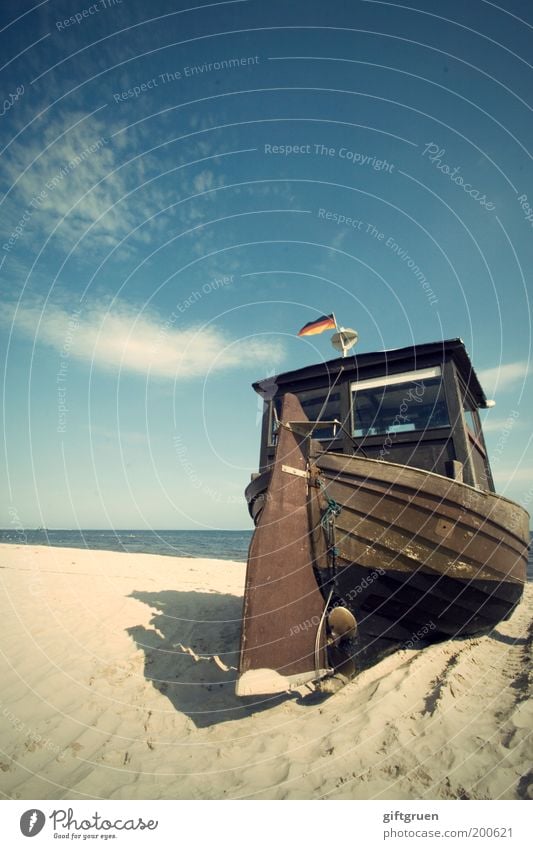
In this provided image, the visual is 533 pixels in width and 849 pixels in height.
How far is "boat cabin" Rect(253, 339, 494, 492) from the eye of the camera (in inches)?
228

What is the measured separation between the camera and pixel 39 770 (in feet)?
11.0

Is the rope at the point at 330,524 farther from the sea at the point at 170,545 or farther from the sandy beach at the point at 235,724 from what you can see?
the sea at the point at 170,545

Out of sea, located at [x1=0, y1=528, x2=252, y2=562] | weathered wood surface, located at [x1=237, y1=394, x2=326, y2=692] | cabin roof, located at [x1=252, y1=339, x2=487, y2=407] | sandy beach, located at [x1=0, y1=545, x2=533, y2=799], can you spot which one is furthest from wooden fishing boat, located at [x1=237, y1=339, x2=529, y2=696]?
sea, located at [x1=0, y1=528, x2=252, y2=562]

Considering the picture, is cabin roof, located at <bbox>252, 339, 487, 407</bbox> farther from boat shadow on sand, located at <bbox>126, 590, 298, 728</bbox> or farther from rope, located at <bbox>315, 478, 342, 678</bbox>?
boat shadow on sand, located at <bbox>126, 590, 298, 728</bbox>

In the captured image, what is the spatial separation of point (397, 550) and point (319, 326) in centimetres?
544

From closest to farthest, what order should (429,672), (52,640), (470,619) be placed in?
(429,672) < (470,619) < (52,640)

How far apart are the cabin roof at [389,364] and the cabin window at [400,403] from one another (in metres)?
0.17

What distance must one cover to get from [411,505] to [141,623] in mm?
6391

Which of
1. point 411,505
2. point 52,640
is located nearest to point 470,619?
point 411,505

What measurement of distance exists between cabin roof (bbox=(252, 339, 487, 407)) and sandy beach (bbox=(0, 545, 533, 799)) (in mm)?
4618

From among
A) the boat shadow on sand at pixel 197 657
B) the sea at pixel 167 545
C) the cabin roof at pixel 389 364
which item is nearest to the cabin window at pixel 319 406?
the cabin roof at pixel 389 364

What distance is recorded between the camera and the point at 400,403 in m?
7.44

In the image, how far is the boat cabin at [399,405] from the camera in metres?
5.79
